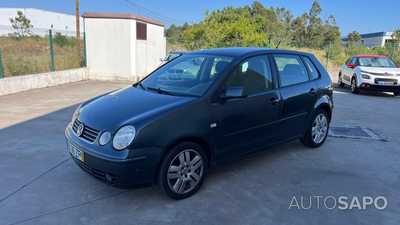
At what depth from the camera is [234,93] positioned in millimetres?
3525

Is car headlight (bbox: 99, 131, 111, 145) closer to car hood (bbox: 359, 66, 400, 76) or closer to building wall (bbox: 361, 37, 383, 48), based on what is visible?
car hood (bbox: 359, 66, 400, 76)

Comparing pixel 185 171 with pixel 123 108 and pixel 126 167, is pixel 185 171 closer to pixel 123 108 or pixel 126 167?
pixel 126 167

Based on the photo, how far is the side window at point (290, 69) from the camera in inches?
175

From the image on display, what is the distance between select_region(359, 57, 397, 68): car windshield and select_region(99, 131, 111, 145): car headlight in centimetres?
1219

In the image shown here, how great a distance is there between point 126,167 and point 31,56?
975 cm

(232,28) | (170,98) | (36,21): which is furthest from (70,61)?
(36,21)

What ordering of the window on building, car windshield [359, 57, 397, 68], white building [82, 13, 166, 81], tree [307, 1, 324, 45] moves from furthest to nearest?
tree [307, 1, 324, 45] < the window on building < white building [82, 13, 166, 81] < car windshield [359, 57, 397, 68]

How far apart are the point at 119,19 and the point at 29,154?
31.9 ft

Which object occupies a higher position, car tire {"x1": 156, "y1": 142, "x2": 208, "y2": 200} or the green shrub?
the green shrub

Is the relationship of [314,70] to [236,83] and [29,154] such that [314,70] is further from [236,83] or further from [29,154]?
[29,154]

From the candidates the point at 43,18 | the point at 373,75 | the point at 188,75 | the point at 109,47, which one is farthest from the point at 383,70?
the point at 43,18

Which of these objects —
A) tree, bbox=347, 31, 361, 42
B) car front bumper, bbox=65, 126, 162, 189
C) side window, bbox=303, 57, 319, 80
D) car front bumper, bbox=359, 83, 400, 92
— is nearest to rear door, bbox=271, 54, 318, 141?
side window, bbox=303, 57, 319, 80

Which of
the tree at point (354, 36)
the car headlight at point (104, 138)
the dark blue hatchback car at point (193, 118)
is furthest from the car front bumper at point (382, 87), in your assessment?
the tree at point (354, 36)

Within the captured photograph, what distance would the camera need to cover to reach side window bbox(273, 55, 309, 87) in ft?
14.6
